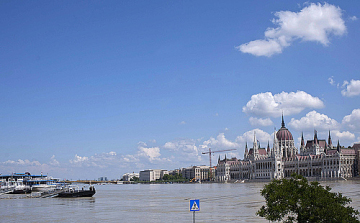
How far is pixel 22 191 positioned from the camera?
10444cm

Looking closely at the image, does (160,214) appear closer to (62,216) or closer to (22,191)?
(62,216)

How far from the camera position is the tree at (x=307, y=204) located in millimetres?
21469

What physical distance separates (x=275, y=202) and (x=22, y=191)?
95.0m

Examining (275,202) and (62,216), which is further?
(62,216)

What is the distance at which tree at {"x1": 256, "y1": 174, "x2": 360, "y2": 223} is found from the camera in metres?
21.5

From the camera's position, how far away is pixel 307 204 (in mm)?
22531

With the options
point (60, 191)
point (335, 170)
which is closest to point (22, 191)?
point (60, 191)

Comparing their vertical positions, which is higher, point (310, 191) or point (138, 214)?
point (310, 191)

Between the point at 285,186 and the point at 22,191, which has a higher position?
the point at 285,186

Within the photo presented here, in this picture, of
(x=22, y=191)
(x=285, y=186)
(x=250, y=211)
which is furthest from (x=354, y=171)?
(x=285, y=186)

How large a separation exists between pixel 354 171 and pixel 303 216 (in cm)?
19649

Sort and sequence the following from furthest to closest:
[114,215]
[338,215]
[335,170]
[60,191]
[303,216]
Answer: [335,170]
[60,191]
[114,215]
[303,216]
[338,215]

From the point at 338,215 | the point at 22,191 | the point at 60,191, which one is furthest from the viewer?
the point at 22,191

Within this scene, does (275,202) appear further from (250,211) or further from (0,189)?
(0,189)
